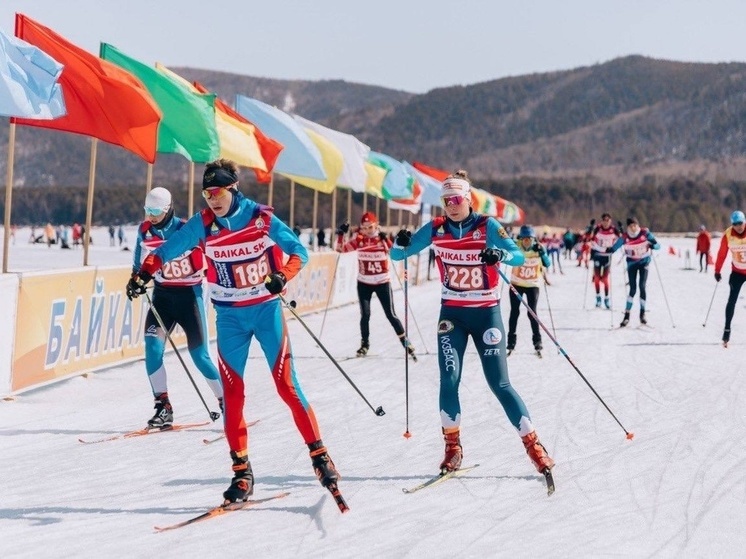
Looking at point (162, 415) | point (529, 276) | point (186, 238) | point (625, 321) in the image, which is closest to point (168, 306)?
point (162, 415)

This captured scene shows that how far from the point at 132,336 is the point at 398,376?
10.9ft

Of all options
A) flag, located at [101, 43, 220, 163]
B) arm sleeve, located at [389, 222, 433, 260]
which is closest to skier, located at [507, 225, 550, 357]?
flag, located at [101, 43, 220, 163]

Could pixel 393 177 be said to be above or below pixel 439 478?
above

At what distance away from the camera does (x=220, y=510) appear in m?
5.13

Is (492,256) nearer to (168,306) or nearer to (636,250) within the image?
(168,306)

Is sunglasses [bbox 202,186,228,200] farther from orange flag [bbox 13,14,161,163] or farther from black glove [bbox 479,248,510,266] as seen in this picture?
orange flag [bbox 13,14,161,163]

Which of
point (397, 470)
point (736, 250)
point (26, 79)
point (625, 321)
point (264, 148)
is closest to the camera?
point (397, 470)

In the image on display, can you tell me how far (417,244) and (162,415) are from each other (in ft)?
9.17

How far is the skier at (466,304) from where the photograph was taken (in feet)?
19.1

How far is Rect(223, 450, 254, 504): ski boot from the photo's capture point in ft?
17.2

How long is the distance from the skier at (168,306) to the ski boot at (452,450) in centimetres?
226

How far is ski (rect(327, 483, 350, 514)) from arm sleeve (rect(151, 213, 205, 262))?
1591mm

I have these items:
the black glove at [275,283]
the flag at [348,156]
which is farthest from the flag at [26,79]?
the flag at [348,156]

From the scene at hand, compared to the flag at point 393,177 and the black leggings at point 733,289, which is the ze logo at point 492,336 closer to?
the black leggings at point 733,289
